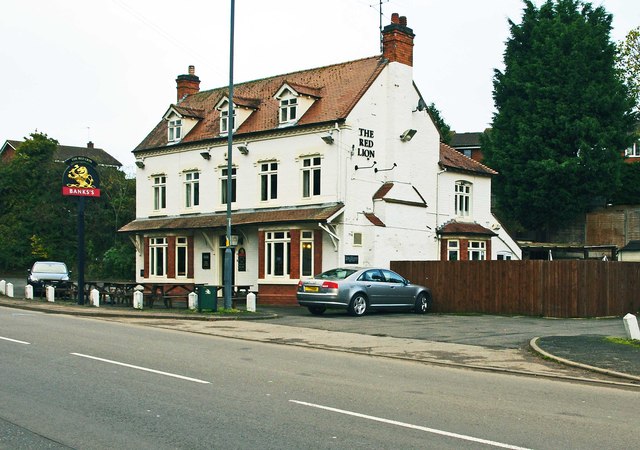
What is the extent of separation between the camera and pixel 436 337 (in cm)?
1914

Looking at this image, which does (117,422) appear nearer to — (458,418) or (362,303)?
(458,418)

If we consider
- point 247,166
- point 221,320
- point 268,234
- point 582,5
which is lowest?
point 221,320

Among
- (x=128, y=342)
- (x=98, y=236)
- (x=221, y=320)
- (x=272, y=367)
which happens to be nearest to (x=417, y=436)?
(x=272, y=367)

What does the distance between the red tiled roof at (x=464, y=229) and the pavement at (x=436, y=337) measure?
8669 millimetres

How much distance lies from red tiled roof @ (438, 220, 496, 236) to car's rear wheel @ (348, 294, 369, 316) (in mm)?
10301

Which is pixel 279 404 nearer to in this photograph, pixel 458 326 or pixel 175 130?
pixel 458 326

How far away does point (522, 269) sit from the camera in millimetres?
26562

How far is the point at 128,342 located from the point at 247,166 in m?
18.8

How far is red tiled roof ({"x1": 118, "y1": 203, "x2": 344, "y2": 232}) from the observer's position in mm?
30656

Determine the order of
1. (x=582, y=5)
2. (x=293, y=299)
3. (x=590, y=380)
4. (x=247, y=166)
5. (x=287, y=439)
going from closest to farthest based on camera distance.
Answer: (x=287, y=439), (x=590, y=380), (x=293, y=299), (x=247, y=166), (x=582, y=5)

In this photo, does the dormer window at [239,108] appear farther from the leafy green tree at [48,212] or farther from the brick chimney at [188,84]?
the leafy green tree at [48,212]

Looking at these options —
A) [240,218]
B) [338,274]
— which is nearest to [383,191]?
[240,218]

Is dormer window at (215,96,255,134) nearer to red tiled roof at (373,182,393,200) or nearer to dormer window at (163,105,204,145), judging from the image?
dormer window at (163,105,204,145)

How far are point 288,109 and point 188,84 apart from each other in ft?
37.9
